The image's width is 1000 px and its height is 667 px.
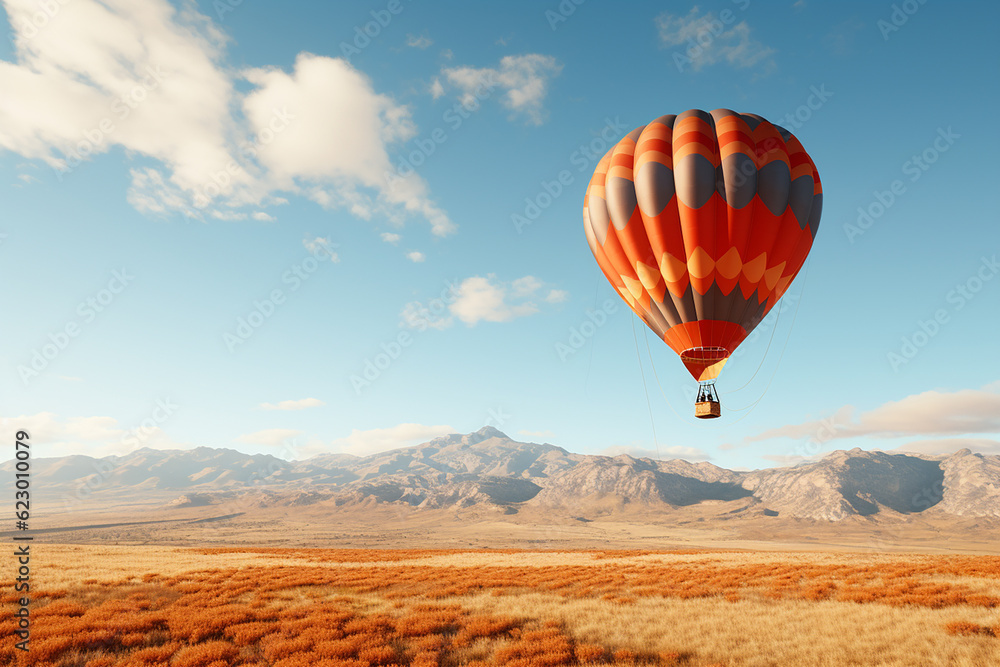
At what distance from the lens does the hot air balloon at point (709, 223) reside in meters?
19.8

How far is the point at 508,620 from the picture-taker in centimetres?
1401

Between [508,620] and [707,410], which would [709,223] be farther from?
[508,620]

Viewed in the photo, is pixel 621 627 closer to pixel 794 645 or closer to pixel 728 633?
pixel 728 633

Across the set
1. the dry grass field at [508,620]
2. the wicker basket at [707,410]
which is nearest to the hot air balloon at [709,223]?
the wicker basket at [707,410]

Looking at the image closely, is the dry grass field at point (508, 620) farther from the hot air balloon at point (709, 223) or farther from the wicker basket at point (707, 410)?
the hot air balloon at point (709, 223)

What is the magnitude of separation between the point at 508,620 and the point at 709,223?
55.0ft

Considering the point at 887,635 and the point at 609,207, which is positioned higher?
the point at 609,207

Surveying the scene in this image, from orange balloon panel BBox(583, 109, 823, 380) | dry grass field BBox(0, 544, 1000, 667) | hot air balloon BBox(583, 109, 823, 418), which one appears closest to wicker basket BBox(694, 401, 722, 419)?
hot air balloon BBox(583, 109, 823, 418)

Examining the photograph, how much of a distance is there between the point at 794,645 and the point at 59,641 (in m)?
18.0

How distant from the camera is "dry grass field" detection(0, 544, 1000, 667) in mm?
10977

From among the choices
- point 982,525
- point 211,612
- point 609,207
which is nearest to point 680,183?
point 609,207

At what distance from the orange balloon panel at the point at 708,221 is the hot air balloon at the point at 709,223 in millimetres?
44

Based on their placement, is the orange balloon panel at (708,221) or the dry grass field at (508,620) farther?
the orange balloon panel at (708,221)

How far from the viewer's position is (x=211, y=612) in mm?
14734
